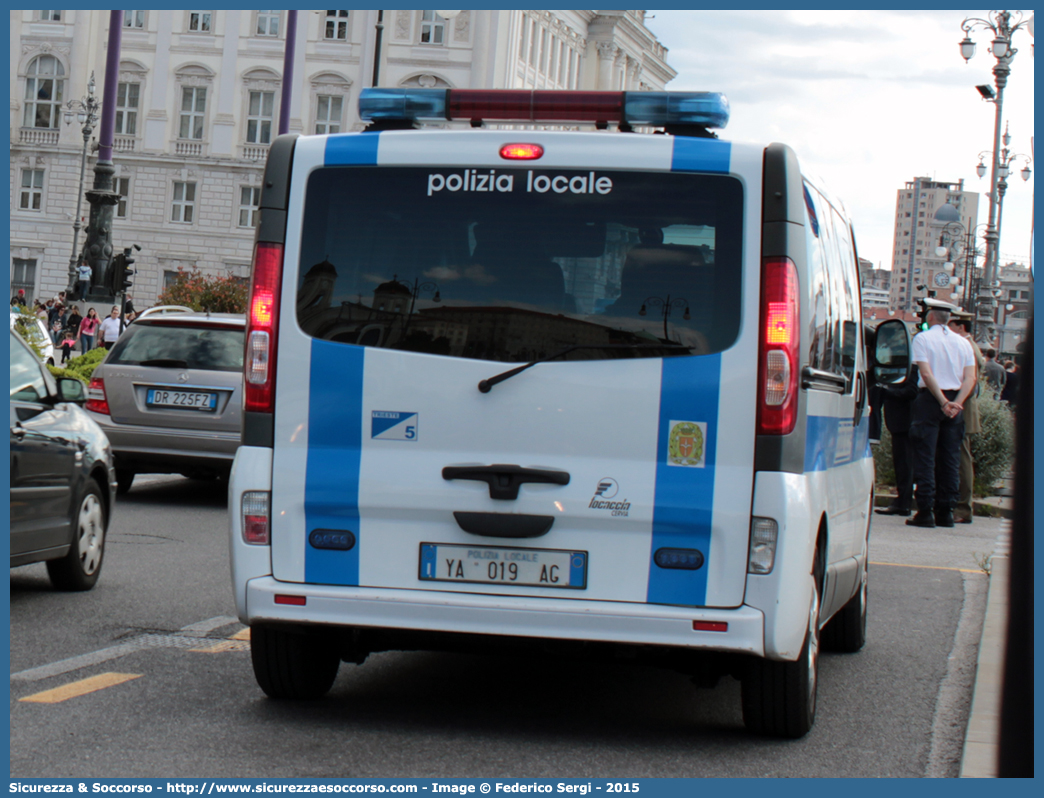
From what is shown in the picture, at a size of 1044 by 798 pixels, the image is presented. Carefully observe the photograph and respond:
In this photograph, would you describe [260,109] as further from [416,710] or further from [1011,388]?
[416,710]

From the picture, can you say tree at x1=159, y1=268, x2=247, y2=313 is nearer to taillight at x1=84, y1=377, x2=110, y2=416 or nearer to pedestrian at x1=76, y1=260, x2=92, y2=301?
pedestrian at x1=76, y1=260, x2=92, y2=301

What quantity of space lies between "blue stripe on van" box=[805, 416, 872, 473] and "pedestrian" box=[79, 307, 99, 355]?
3052 centimetres

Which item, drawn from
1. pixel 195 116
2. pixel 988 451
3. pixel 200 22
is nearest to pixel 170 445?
pixel 988 451

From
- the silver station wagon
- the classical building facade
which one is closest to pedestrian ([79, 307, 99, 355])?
the silver station wagon

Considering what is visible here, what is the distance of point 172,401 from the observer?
12.4 metres

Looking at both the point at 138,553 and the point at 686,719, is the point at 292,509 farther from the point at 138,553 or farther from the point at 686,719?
the point at 138,553

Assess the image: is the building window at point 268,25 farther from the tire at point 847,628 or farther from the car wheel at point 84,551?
the tire at point 847,628

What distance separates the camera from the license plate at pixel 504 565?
15.9 feet

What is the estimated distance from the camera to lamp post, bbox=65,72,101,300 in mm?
58188

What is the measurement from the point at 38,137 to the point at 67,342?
3617 centimetres

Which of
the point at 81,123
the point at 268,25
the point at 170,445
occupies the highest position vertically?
the point at 268,25

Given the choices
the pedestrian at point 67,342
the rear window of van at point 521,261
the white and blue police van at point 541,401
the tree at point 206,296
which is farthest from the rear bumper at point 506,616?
the tree at point 206,296

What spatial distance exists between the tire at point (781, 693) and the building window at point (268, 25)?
6770 cm

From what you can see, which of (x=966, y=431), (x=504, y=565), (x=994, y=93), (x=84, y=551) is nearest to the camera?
(x=504, y=565)
